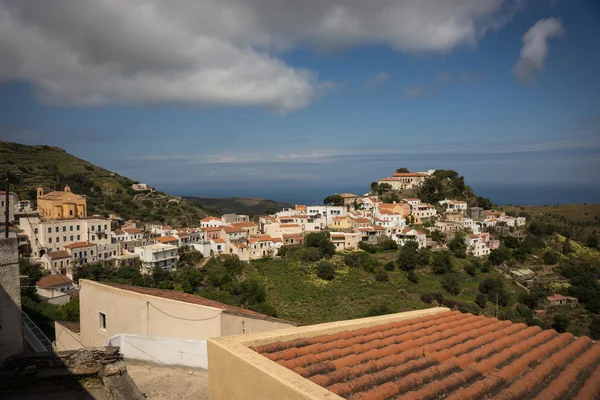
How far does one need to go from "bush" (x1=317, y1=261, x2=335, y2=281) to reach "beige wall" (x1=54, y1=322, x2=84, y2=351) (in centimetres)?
2571

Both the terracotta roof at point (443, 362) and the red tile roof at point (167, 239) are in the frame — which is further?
the red tile roof at point (167, 239)

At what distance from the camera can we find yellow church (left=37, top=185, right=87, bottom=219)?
4031 centimetres

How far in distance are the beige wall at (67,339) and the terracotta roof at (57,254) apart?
90.7 feet

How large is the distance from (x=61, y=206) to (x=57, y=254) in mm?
8521

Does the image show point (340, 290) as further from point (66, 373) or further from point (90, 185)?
point (90, 185)

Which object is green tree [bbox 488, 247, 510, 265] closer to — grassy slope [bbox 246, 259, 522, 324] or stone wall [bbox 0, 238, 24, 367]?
grassy slope [bbox 246, 259, 522, 324]

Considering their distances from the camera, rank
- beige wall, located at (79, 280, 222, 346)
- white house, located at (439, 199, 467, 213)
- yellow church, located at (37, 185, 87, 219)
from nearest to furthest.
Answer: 1. beige wall, located at (79, 280, 222, 346)
2. yellow church, located at (37, 185, 87, 219)
3. white house, located at (439, 199, 467, 213)

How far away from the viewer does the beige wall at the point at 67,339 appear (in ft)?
26.9

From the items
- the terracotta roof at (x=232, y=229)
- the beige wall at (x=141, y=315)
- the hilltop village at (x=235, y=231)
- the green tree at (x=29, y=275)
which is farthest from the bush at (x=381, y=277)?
the beige wall at (x=141, y=315)

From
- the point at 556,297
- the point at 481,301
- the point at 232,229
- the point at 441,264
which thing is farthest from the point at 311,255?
the point at 556,297

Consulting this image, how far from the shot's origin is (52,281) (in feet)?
96.1

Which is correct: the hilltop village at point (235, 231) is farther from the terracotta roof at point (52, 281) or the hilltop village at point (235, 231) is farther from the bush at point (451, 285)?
the bush at point (451, 285)

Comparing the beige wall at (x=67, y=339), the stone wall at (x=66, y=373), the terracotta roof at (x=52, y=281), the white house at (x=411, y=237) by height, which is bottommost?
the terracotta roof at (x=52, y=281)

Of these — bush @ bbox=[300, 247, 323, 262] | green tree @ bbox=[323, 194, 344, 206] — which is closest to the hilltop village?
green tree @ bbox=[323, 194, 344, 206]
